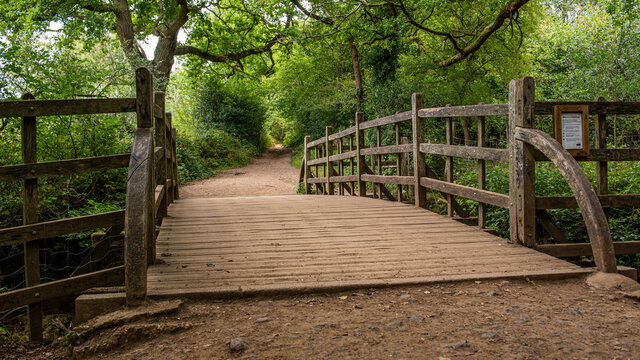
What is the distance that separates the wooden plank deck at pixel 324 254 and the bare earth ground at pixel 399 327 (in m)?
0.16

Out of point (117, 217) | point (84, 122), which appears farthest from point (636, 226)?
point (84, 122)

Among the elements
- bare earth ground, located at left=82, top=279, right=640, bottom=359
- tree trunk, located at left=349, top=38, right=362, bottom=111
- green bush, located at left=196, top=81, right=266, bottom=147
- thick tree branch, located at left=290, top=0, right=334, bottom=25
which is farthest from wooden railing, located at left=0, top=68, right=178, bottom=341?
green bush, located at left=196, top=81, right=266, bottom=147

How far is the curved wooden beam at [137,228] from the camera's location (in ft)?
9.29

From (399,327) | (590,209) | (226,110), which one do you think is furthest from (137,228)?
(226,110)

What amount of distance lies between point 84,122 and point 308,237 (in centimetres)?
440

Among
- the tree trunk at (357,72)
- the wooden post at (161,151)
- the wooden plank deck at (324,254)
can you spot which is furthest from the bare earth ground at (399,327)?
the tree trunk at (357,72)

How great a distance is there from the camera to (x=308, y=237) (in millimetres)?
4621

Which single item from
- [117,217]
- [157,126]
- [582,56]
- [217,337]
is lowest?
[217,337]

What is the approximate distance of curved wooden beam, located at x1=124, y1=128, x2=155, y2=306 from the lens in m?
2.83

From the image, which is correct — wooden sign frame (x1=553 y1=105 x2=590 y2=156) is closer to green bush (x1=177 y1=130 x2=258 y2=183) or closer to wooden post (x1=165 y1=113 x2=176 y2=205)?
wooden post (x1=165 y1=113 x2=176 y2=205)

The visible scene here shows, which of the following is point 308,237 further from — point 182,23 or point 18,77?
point 182,23

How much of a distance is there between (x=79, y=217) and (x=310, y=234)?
2293mm

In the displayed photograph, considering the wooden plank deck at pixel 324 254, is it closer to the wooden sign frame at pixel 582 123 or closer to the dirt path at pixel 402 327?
the dirt path at pixel 402 327

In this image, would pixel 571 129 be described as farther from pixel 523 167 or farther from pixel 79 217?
pixel 79 217
